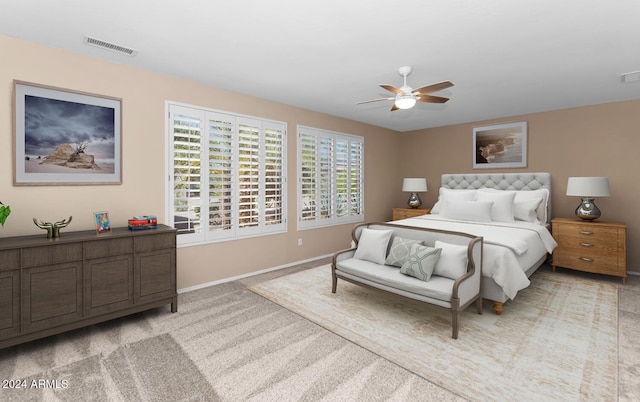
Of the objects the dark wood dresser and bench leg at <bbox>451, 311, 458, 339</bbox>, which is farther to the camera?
bench leg at <bbox>451, 311, 458, 339</bbox>

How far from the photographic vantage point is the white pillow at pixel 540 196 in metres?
4.74

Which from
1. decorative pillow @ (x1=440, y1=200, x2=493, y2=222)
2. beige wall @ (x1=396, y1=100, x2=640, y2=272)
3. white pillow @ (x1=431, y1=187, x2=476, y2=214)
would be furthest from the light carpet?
beige wall @ (x1=396, y1=100, x2=640, y2=272)

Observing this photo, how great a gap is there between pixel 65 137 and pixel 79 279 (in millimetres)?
1351

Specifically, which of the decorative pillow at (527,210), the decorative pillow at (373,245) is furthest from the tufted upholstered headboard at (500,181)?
the decorative pillow at (373,245)

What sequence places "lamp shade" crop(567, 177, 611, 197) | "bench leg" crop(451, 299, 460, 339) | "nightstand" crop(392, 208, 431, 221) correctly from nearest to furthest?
"bench leg" crop(451, 299, 460, 339)
"lamp shade" crop(567, 177, 611, 197)
"nightstand" crop(392, 208, 431, 221)

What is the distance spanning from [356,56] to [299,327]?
2.64 meters

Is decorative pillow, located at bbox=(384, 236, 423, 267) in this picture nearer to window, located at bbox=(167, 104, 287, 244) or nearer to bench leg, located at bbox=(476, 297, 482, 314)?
bench leg, located at bbox=(476, 297, 482, 314)

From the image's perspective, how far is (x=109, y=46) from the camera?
2791 millimetres

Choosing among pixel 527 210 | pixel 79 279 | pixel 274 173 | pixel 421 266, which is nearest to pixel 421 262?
pixel 421 266

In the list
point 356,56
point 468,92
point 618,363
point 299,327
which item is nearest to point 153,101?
point 356,56

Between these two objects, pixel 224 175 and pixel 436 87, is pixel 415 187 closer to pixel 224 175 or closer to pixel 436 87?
pixel 436 87

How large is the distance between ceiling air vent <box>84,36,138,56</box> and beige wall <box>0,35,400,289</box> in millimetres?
363

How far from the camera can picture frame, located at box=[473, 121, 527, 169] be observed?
17.4ft

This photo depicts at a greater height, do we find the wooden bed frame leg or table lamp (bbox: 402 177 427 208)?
table lamp (bbox: 402 177 427 208)
